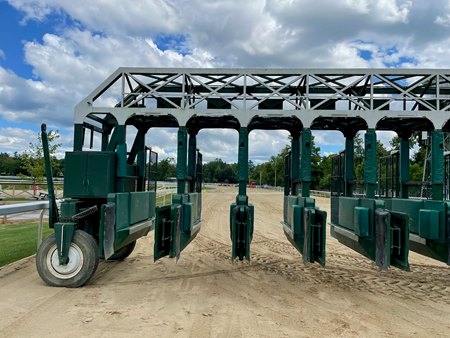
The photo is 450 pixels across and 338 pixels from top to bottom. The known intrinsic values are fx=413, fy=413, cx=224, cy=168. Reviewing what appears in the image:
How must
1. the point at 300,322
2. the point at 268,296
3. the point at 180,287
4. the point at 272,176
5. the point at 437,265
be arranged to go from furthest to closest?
the point at 272,176
the point at 437,265
the point at 180,287
the point at 268,296
the point at 300,322

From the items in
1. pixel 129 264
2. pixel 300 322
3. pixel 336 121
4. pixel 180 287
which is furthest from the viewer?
pixel 129 264

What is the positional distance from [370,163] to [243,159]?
2.02m

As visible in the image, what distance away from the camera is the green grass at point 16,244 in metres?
8.43

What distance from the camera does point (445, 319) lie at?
5125 mm

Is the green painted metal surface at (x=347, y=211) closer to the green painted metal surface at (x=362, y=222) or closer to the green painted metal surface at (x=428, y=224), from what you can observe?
the green painted metal surface at (x=362, y=222)

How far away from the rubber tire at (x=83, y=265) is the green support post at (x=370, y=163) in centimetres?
436

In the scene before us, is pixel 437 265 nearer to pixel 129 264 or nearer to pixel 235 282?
pixel 235 282

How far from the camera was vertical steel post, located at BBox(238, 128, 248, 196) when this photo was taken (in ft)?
22.6

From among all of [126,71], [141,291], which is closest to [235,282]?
[141,291]

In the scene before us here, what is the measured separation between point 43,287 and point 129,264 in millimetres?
2254

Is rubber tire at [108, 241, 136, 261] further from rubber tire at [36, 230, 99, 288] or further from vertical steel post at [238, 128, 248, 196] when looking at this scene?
vertical steel post at [238, 128, 248, 196]

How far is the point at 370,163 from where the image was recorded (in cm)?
648

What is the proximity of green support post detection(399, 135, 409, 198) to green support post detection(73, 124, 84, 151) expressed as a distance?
5906 millimetres

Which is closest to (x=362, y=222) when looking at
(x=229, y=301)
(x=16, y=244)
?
(x=229, y=301)
